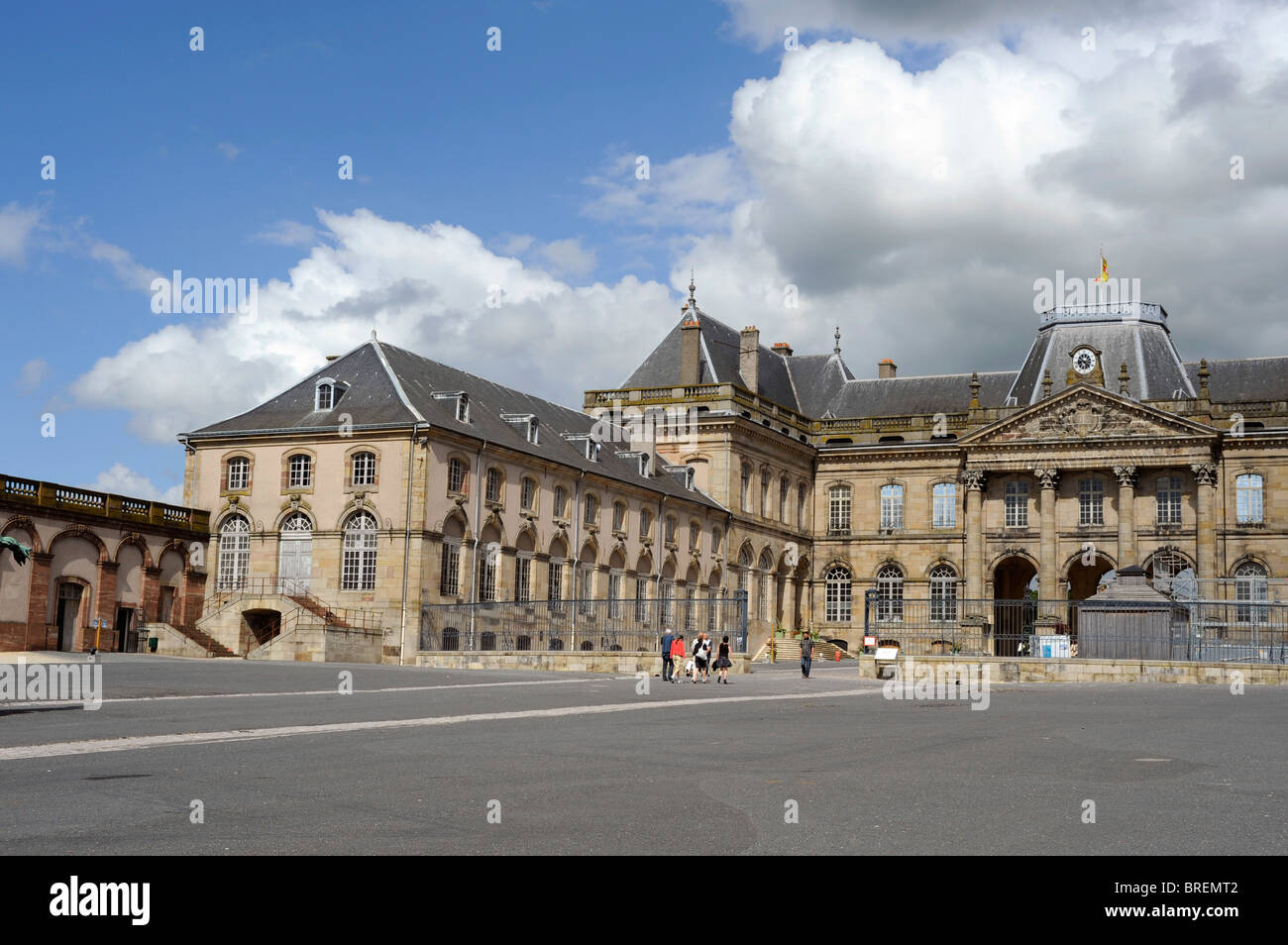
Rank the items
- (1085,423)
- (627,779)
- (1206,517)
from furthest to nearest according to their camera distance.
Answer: (1085,423)
(1206,517)
(627,779)

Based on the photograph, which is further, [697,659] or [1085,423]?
[1085,423]

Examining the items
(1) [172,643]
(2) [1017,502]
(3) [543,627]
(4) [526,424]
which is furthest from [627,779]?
(2) [1017,502]

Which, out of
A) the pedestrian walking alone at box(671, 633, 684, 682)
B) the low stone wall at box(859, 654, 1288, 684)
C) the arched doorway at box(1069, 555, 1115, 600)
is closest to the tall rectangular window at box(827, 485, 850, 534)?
the arched doorway at box(1069, 555, 1115, 600)

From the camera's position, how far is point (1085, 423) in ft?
211

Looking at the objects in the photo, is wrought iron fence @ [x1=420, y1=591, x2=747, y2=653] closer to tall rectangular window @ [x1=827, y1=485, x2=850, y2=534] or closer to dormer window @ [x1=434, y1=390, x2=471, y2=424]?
dormer window @ [x1=434, y1=390, x2=471, y2=424]

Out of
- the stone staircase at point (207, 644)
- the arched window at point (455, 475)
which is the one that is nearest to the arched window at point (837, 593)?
the arched window at point (455, 475)

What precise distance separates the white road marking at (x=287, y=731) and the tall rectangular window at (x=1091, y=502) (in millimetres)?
46945

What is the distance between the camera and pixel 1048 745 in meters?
13.9

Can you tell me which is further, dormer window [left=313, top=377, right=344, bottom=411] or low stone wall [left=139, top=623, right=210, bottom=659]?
dormer window [left=313, top=377, right=344, bottom=411]

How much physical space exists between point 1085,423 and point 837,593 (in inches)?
603

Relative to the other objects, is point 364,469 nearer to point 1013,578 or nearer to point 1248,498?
point 1013,578

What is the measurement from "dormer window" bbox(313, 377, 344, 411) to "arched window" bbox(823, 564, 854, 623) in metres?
32.7

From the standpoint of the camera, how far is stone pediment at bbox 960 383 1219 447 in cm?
6259
